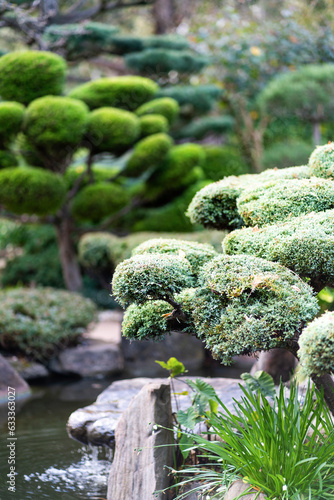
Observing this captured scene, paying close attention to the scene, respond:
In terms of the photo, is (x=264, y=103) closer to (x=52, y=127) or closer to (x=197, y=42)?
(x=197, y=42)

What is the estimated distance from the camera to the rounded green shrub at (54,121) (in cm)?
607

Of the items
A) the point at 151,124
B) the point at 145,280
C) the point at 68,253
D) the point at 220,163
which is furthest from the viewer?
the point at 220,163

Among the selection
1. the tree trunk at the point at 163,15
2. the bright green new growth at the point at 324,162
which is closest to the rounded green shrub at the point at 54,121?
the bright green new growth at the point at 324,162

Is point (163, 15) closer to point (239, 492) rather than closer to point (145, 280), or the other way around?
point (145, 280)

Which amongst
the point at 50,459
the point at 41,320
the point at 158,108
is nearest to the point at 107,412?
the point at 50,459

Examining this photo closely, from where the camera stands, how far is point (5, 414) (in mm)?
4754

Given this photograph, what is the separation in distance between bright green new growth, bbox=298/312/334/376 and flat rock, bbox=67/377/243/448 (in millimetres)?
1330

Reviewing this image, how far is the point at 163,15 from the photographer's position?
10922 millimetres

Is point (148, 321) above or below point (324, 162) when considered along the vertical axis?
below

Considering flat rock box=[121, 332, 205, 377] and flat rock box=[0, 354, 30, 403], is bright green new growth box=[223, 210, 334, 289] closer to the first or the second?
flat rock box=[0, 354, 30, 403]

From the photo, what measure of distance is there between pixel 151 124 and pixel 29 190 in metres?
1.99

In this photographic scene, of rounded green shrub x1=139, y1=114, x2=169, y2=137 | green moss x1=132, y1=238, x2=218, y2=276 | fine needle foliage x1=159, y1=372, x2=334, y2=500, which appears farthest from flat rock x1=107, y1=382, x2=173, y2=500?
rounded green shrub x1=139, y1=114, x2=169, y2=137

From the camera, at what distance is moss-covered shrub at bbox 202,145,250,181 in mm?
9227

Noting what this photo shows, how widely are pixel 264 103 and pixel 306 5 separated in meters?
2.71
